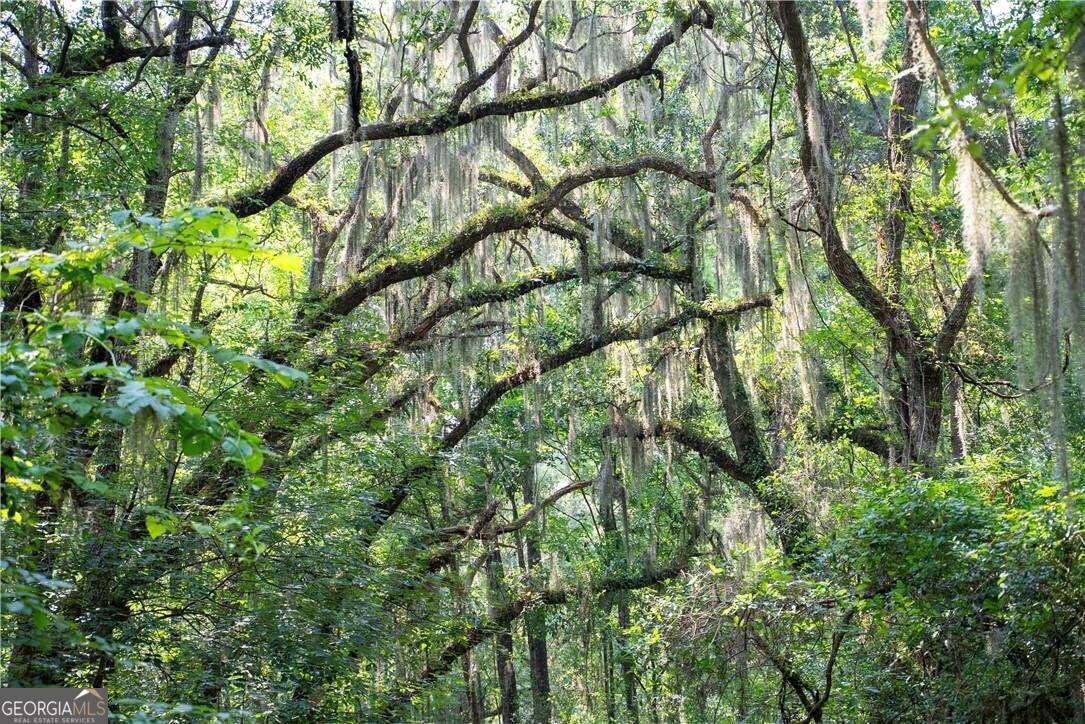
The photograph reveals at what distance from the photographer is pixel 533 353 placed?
11227mm

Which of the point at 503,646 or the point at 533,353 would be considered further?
the point at 503,646

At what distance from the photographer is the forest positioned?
15.1 ft

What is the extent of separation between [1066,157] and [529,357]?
776cm

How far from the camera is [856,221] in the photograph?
9906mm

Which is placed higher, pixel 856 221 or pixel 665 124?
pixel 665 124

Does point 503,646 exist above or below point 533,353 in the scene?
below

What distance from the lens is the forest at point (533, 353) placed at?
459 centimetres

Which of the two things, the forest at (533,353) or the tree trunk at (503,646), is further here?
the tree trunk at (503,646)

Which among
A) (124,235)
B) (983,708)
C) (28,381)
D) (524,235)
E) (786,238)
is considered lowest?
(983,708)

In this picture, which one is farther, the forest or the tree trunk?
the tree trunk

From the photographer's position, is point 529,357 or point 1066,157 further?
point 529,357

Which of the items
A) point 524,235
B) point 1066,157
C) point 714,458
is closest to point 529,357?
point 524,235

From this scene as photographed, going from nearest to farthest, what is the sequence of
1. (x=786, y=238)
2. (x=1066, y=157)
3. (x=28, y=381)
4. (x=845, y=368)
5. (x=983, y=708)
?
(x=28, y=381) → (x=1066, y=157) → (x=983, y=708) → (x=786, y=238) → (x=845, y=368)

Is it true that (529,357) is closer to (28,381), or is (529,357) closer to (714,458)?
(714,458)
